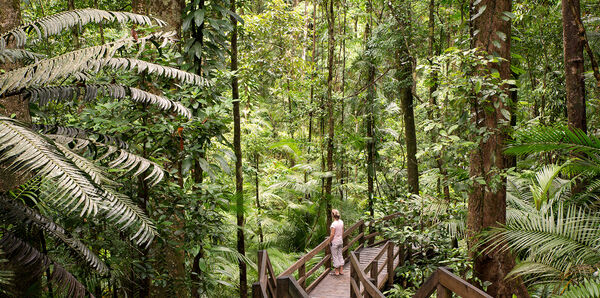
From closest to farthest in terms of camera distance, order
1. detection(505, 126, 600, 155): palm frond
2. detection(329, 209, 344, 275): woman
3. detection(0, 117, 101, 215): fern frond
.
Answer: detection(0, 117, 101, 215): fern frond, detection(505, 126, 600, 155): palm frond, detection(329, 209, 344, 275): woman

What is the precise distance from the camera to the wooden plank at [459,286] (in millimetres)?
2715

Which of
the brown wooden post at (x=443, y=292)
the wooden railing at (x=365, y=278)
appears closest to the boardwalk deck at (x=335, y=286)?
the wooden railing at (x=365, y=278)

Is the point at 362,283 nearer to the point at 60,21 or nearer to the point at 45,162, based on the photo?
the point at 45,162

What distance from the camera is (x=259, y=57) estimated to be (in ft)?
27.6

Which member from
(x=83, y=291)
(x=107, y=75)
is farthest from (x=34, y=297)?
(x=107, y=75)

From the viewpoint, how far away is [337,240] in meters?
7.00

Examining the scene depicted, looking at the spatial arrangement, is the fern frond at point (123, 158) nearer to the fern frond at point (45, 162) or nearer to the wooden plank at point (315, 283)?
the fern frond at point (45, 162)

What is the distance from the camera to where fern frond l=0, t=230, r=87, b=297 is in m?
2.23

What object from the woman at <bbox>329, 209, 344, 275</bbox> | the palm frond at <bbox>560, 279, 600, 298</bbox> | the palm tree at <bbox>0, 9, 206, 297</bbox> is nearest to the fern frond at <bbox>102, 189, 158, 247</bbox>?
the palm tree at <bbox>0, 9, 206, 297</bbox>

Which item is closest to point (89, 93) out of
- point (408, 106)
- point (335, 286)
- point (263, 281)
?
point (263, 281)

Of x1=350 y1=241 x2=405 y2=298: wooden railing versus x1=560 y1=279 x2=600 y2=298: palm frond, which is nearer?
x1=560 y1=279 x2=600 y2=298: palm frond

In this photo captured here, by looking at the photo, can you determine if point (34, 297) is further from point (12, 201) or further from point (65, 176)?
point (65, 176)

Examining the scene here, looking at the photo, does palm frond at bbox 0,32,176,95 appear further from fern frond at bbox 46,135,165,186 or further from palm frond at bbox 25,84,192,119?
fern frond at bbox 46,135,165,186

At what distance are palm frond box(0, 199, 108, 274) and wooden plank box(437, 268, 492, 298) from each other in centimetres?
258
